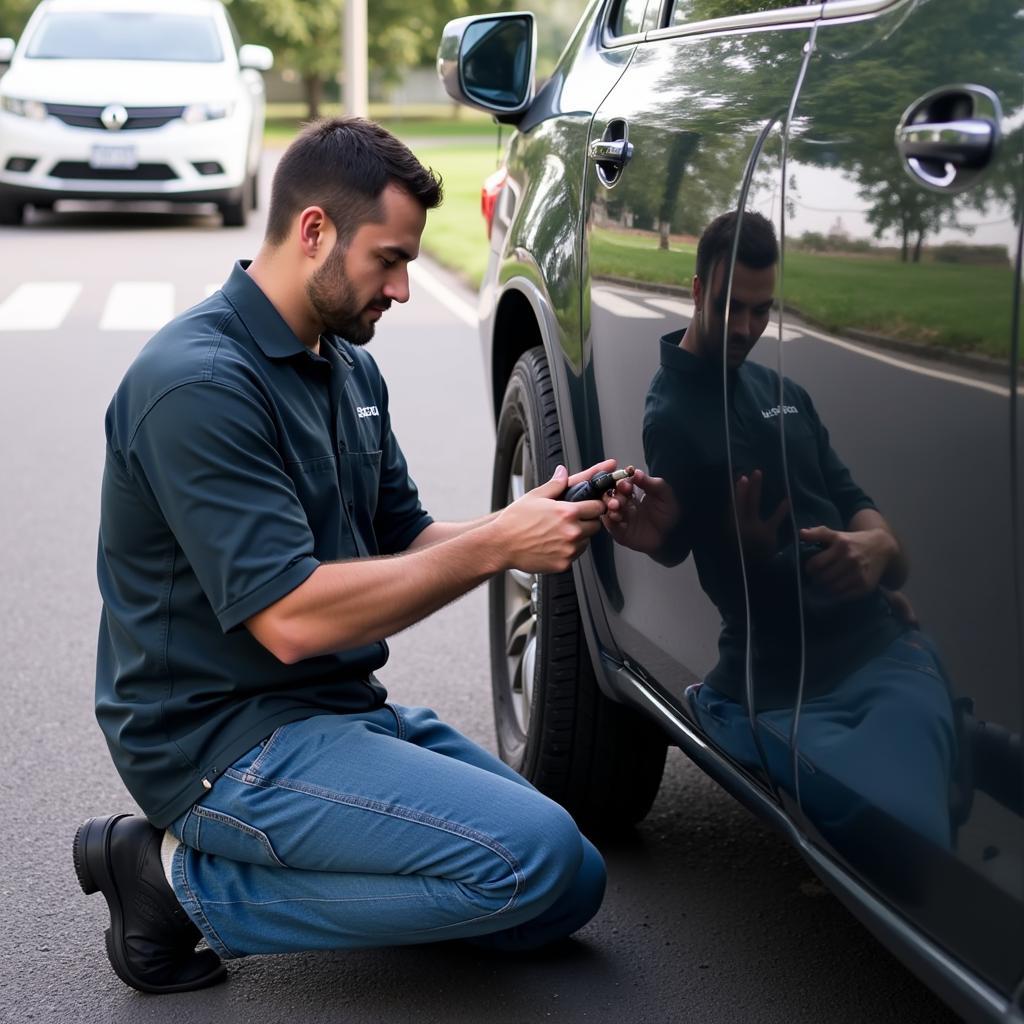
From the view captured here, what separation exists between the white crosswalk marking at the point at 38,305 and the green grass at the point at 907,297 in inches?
321

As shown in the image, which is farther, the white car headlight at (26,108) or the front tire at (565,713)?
the white car headlight at (26,108)

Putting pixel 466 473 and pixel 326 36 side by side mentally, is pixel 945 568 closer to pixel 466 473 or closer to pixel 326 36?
pixel 466 473

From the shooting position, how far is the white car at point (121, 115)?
13094mm

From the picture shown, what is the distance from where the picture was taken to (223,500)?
2.43 metres

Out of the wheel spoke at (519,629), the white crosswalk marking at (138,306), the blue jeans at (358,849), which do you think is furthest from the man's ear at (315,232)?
the white crosswalk marking at (138,306)

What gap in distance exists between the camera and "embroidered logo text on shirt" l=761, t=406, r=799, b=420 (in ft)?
→ 6.27

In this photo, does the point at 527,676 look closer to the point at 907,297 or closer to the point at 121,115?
the point at 907,297

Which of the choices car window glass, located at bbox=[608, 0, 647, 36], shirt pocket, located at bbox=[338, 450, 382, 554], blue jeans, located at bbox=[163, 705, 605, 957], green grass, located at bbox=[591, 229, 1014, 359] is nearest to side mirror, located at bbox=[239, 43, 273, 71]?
car window glass, located at bbox=[608, 0, 647, 36]

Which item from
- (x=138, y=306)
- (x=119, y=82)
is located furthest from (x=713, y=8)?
(x=119, y=82)

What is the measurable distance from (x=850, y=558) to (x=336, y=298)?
3.69 feet

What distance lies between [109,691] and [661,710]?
2.96 feet

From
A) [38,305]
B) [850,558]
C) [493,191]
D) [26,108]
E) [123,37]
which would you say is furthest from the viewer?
[123,37]

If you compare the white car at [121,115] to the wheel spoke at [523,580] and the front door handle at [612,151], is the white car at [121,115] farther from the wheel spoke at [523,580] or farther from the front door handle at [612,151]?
the front door handle at [612,151]

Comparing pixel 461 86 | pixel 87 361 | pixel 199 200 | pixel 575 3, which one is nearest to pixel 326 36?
pixel 575 3
